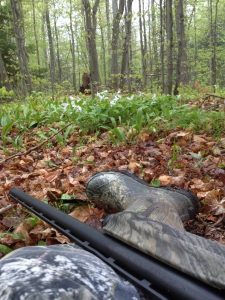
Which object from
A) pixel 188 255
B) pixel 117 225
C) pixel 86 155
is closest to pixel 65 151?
pixel 86 155

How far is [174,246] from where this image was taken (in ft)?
4.51

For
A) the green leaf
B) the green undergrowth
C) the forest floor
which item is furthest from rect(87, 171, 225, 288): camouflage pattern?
the green undergrowth

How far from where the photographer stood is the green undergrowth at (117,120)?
4.39 m

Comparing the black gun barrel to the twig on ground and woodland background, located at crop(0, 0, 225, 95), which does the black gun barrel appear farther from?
woodland background, located at crop(0, 0, 225, 95)

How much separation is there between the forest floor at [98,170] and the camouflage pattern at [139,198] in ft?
0.31

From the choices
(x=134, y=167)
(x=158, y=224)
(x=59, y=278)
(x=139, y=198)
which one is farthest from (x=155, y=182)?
(x=59, y=278)

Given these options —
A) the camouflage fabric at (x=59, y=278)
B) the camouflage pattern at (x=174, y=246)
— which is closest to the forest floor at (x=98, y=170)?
the camouflage pattern at (x=174, y=246)

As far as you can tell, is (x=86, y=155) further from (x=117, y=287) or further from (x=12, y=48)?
(x=12, y=48)

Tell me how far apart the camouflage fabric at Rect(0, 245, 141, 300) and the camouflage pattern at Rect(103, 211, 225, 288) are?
179mm

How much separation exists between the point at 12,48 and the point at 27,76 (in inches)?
220

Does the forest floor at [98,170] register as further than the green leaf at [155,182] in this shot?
No

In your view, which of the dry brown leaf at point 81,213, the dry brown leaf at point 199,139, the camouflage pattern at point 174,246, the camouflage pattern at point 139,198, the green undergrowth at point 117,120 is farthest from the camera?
the green undergrowth at point 117,120

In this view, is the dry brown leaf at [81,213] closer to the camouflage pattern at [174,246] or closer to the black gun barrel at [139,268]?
the black gun barrel at [139,268]

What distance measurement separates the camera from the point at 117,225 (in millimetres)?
1575
